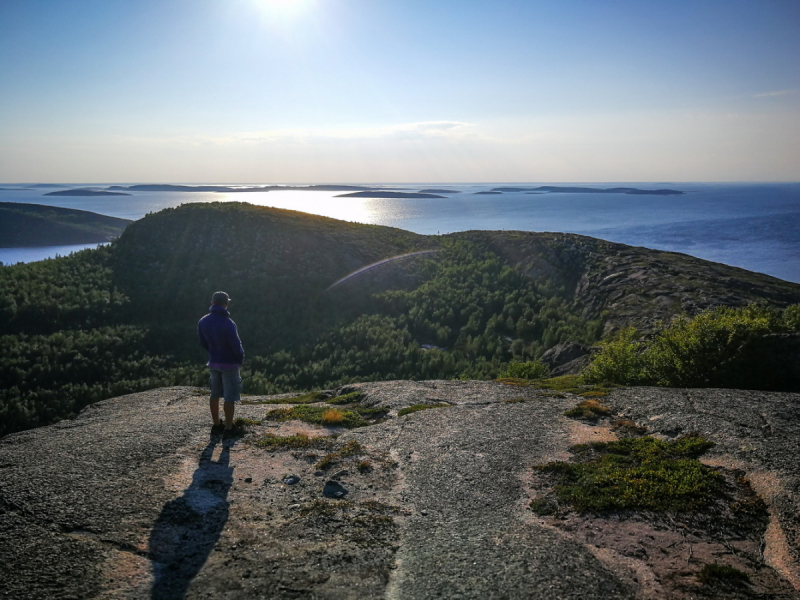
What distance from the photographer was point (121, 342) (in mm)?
29984

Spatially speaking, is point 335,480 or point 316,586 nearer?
point 316,586

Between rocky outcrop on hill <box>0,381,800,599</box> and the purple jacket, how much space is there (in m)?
1.97

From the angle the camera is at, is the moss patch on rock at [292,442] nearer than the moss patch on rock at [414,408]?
Yes

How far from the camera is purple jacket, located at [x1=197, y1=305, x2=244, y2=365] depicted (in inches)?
390

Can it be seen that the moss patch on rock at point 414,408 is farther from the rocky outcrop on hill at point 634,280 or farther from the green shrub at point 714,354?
the rocky outcrop on hill at point 634,280

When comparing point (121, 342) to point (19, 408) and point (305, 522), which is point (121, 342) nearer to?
point (19, 408)

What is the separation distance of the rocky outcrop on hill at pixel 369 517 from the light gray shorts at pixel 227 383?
107 centimetres

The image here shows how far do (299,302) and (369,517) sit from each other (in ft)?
110

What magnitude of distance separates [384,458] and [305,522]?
3025mm

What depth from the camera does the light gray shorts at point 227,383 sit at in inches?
403

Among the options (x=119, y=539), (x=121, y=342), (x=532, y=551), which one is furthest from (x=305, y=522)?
(x=121, y=342)

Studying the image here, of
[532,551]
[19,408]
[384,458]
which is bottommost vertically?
[19,408]

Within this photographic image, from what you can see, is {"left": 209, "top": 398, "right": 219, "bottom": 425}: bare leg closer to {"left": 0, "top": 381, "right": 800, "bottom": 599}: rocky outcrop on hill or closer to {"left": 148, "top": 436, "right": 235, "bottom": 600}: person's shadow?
{"left": 0, "top": 381, "right": 800, "bottom": 599}: rocky outcrop on hill

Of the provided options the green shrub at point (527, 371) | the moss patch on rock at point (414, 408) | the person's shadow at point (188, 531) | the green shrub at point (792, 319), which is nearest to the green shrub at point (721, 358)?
the green shrub at point (792, 319)
